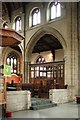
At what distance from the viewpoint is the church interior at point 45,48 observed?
29.7 ft

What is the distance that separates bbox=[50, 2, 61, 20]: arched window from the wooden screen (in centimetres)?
324

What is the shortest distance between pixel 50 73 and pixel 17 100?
7.11 meters

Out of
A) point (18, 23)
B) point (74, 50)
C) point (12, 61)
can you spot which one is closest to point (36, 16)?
point (18, 23)

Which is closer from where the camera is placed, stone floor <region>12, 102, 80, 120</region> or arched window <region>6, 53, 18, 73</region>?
stone floor <region>12, 102, 80, 120</region>

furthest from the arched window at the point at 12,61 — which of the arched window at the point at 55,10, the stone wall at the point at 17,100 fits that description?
the stone wall at the point at 17,100

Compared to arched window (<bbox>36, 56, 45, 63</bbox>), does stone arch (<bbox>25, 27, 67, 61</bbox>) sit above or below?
above

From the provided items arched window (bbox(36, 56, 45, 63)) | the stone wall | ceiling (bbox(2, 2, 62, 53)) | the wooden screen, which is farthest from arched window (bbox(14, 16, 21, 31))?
the stone wall

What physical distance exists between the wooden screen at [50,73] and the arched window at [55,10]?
3237 millimetres

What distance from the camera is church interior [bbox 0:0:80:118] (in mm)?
9043

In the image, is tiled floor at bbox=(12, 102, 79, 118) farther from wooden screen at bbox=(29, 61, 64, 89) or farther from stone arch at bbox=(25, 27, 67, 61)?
stone arch at bbox=(25, 27, 67, 61)

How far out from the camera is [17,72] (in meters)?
22.0

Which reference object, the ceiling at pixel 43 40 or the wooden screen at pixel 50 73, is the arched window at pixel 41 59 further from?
the wooden screen at pixel 50 73

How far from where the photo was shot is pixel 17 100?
886 centimetres

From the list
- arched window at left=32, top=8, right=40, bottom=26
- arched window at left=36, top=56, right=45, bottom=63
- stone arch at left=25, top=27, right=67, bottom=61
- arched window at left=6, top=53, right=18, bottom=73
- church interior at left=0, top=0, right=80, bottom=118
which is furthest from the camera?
arched window at left=6, top=53, right=18, bottom=73
